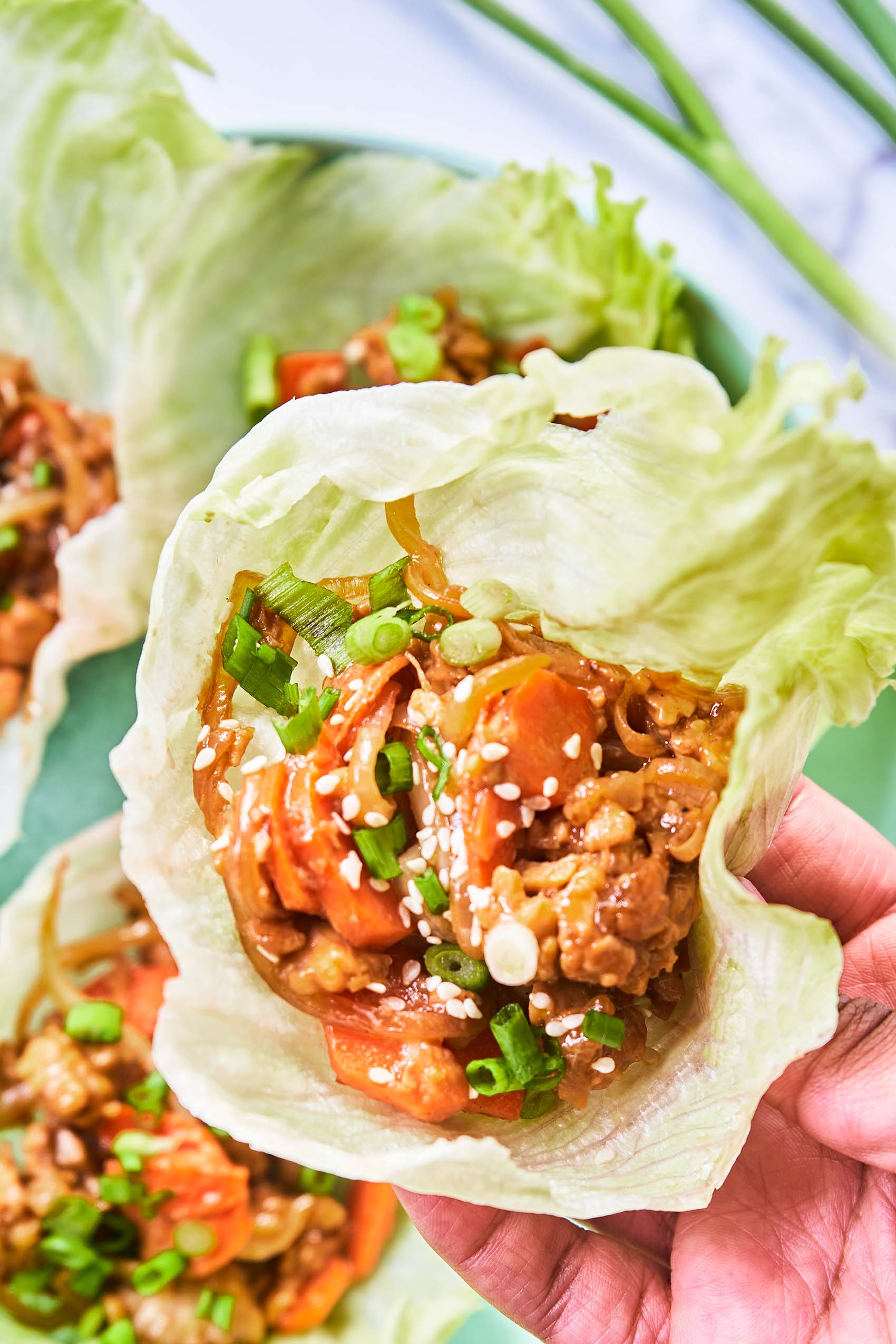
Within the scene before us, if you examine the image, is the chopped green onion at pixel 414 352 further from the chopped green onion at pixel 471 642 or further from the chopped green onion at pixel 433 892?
the chopped green onion at pixel 433 892

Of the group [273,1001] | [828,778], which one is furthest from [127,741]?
[828,778]

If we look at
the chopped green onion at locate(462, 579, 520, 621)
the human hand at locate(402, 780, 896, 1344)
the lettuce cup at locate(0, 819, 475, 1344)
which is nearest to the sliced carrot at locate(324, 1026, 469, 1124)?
the human hand at locate(402, 780, 896, 1344)

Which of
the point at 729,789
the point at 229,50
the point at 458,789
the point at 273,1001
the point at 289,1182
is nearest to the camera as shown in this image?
the point at 729,789

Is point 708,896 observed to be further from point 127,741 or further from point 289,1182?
point 289,1182

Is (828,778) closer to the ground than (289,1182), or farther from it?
farther from it

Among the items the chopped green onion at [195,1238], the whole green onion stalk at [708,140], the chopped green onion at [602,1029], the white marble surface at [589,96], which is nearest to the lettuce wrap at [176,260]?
the whole green onion stalk at [708,140]

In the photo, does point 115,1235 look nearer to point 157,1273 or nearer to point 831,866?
point 157,1273

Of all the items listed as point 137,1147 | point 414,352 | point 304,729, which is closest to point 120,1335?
point 137,1147
